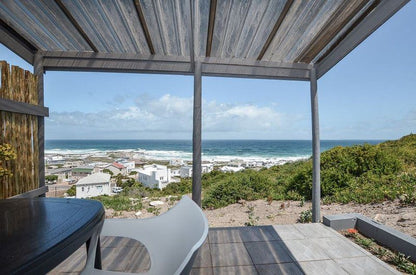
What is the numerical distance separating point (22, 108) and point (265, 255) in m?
2.60

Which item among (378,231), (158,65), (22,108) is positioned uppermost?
(158,65)

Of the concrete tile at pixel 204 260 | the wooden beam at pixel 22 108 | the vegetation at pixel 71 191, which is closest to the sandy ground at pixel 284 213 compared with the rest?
the concrete tile at pixel 204 260

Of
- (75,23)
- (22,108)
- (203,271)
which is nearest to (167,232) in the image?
(203,271)

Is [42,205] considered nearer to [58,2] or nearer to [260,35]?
[58,2]

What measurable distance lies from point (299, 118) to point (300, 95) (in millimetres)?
3921

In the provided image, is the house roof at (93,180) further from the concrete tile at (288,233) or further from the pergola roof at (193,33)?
the concrete tile at (288,233)

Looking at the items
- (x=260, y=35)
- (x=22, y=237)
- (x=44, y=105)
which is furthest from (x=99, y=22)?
(x=22, y=237)

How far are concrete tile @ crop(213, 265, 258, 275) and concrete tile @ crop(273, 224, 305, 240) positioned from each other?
67cm

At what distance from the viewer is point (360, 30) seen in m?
1.89

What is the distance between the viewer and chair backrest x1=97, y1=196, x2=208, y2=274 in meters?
0.87

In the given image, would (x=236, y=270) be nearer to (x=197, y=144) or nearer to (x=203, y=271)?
(x=203, y=271)

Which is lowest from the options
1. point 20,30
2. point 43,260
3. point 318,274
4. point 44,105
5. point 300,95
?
point 318,274

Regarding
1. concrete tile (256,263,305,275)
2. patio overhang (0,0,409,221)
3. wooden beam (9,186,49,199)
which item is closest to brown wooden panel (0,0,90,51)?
patio overhang (0,0,409,221)

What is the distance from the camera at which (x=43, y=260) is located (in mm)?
625
